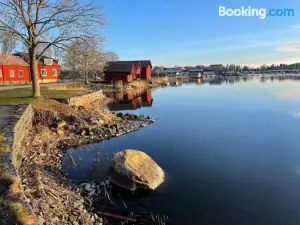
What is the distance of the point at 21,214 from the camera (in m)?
5.10

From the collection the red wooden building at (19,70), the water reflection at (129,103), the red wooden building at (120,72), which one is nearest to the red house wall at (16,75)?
the red wooden building at (19,70)

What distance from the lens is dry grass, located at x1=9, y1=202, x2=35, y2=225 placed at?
496 cm

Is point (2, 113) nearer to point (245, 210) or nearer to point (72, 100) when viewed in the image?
point (72, 100)

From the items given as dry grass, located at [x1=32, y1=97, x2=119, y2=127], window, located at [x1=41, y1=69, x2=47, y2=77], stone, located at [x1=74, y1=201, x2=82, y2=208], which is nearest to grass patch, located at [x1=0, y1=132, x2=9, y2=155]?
stone, located at [x1=74, y1=201, x2=82, y2=208]

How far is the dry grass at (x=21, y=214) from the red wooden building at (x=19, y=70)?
122 ft

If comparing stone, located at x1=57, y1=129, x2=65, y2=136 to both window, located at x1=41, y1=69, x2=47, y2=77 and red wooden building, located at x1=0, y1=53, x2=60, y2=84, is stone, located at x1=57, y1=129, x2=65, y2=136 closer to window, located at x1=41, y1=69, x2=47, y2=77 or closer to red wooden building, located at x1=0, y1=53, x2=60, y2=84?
red wooden building, located at x1=0, y1=53, x2=60, y2=84

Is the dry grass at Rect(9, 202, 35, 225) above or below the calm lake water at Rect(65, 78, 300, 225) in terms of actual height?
above

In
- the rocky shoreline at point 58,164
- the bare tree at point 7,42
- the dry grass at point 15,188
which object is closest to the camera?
the dry grass at point 15,188

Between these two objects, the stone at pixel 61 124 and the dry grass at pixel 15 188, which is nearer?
the dry grass at pixel 15 188

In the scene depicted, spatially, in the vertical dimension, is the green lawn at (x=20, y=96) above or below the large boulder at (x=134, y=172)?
above

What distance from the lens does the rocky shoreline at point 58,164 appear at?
22.9 ft

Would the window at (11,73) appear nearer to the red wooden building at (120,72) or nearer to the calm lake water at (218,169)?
the red wooden building at (120,72)

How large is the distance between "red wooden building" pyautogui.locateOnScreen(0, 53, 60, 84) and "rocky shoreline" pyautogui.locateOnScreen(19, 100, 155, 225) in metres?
25.2

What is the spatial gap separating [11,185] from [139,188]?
4.38 metres
